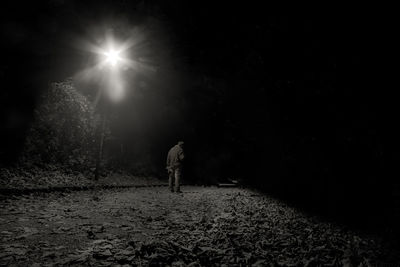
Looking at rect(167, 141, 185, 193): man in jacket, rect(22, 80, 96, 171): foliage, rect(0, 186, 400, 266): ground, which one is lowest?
rect(0, 186, 400, 266): ground

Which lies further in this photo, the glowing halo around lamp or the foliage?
the glowing halo around lamp

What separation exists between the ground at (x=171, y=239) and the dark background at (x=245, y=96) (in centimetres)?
306

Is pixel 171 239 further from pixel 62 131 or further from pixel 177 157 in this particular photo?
pixel 62 131

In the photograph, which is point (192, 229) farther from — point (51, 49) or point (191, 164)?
point (191, 164)

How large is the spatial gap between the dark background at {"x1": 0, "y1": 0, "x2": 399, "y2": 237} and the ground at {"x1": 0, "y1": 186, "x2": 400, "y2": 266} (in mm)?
3055

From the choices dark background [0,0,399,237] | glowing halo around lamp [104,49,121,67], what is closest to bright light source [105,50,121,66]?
glowing halo around lamp [104,49,121,67]

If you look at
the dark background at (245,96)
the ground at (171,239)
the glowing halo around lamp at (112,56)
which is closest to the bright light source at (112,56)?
the glowing halo around lamp at (112,56)

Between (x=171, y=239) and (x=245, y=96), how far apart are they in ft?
76.4

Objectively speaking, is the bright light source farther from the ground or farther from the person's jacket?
the ground

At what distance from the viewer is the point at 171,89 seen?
24812mm

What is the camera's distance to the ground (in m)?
3.74

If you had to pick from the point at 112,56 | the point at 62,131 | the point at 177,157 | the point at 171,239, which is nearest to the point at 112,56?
the point at 112,56

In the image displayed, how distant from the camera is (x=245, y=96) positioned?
1060 inches

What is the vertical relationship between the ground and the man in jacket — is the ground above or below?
below
